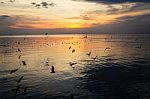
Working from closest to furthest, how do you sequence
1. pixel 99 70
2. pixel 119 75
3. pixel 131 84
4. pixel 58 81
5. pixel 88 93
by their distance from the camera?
pixel 88 93 → pixel 131 84 → pixel 58 81 → pixel 119 75 → pixel 99 70

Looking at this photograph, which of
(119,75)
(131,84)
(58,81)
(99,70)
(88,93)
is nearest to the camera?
(88,93)

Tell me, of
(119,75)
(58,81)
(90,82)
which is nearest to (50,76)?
(58,81)

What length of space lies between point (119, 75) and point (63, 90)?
14831 millimetres

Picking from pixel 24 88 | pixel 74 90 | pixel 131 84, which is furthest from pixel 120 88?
pixel 24 88

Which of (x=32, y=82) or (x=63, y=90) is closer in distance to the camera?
(x=63, y=90)

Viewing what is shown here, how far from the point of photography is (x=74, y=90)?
126 feet

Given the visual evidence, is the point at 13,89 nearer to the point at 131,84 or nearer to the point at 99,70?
the point at 131,84

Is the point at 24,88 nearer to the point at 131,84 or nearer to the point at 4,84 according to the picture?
the point at 4,84

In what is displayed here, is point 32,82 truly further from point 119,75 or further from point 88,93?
point 119,75

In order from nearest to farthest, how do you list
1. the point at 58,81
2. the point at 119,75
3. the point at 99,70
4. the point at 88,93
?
the point at 88,93
the point at 58,81
the point at 119,75
the point at 99,70

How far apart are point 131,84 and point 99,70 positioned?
45.9ft

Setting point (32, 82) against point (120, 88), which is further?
point (32, 82)

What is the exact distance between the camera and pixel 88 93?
36750 millimetres

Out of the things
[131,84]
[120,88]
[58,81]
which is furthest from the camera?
[58,81]
